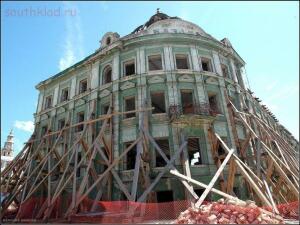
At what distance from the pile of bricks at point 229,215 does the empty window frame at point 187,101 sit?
377 inches

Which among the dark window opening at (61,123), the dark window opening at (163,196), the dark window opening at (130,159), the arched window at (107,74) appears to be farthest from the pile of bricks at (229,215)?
the dark window opening at (61,123)

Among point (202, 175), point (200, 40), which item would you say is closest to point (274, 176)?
point (202, 175)

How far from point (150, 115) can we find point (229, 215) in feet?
29.9

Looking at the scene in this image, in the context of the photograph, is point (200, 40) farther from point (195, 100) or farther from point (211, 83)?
point (195, 100)

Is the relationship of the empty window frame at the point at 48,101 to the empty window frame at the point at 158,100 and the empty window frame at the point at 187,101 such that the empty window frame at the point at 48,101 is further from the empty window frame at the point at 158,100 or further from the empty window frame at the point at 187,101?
the empty window frame at the point at 187,101

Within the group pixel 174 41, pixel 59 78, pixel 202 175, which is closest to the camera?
pixel 202 175

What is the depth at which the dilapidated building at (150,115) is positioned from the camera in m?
14.2

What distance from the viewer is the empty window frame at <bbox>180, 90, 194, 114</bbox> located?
17.2 metres

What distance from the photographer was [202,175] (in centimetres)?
1430

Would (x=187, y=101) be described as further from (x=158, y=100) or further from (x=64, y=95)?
(x=64, y=95)

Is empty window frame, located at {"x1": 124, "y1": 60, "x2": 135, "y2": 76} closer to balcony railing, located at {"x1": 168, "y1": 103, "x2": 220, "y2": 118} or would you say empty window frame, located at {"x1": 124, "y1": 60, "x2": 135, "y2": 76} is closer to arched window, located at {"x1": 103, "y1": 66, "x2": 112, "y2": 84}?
arched window, located at {"x1": 103, "y1": 66, "x2": 112, "y2": 84}

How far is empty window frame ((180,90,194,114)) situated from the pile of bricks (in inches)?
377

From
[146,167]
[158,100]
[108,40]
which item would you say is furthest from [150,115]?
[108,40]

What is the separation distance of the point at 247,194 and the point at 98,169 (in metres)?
9.60
